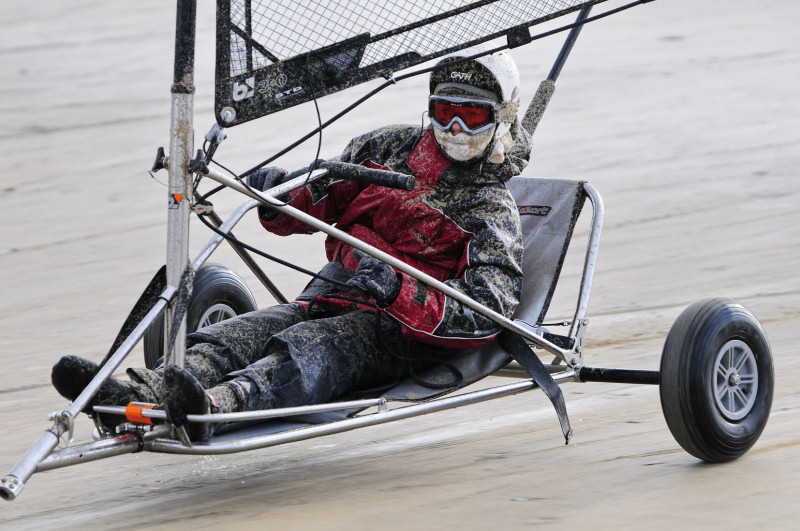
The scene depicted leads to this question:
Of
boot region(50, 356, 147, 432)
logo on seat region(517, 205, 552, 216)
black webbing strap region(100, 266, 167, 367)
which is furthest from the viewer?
logo on seat region(517, 205, 552, 216)

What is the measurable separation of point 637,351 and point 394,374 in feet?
7.29

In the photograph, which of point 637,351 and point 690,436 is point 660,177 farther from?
point 690,436

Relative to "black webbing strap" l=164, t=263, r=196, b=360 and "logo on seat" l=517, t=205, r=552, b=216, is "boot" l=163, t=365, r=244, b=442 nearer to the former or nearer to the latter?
"black webbing strap" l=164, t=263, r=196, b=360

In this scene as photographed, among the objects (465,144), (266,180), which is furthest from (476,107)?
(266,180)

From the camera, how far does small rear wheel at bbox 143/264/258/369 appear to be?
16.8 feet

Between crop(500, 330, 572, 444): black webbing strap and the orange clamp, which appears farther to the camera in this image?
crop(500, 330, 572, 444): black webbing strap

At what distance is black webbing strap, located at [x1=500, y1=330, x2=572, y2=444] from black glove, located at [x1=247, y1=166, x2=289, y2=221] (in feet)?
3.16

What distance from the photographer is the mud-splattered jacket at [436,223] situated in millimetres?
4332

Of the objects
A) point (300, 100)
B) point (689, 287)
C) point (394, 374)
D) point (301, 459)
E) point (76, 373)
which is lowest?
point (689, 287)

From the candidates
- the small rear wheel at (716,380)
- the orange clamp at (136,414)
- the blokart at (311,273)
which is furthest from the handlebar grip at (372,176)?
the small rear wheel at (716,380)

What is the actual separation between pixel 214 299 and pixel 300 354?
3.90ft

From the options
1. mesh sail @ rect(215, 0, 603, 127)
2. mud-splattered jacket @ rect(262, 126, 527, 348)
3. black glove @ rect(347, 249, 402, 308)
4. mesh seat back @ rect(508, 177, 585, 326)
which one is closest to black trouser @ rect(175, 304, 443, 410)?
mud-splattered jacket @ rect(262, 126, 527, 348)

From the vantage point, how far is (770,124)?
11.1 meters

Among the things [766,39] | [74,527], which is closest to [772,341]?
[74,527]
